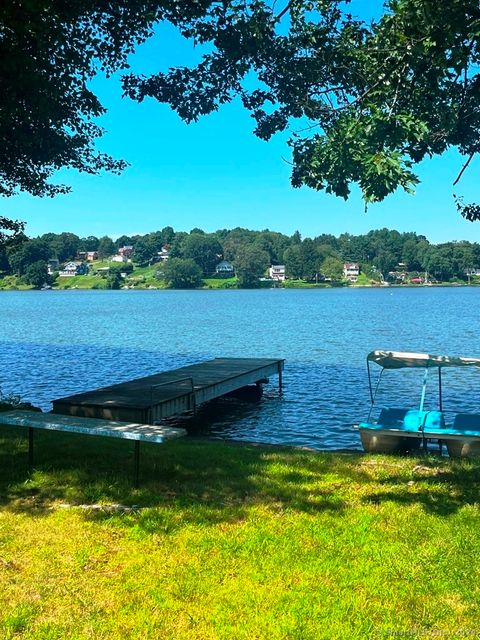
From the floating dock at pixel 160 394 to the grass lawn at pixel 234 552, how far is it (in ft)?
24.7

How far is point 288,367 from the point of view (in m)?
35.7

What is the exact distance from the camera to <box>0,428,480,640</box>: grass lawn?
4.82 metres

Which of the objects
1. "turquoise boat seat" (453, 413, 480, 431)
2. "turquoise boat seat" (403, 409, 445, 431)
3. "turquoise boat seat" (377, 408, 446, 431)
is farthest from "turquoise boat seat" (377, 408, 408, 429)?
"turquoise boat seat" (453, 413, 480, 431)

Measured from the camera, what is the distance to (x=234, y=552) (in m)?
6.16

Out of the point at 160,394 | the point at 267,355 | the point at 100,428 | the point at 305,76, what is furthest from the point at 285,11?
the point at 267,355

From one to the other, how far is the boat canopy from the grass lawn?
5169 mm

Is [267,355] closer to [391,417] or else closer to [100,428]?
[391,417]

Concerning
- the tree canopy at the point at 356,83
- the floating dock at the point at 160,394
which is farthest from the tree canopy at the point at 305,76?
the floating dock at the point at 160,394

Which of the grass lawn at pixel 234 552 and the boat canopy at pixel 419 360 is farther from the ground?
the boat canopy at pixel 419 360

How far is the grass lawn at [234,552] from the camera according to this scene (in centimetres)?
482

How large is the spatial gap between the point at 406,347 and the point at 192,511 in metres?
41.5

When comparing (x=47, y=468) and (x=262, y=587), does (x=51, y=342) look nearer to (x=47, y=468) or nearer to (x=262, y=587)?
(x=47, y=468)

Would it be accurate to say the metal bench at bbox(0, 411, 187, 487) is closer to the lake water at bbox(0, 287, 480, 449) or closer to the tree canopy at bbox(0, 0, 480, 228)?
→ the tree canopy at bbox(0, 0, 480, 228)

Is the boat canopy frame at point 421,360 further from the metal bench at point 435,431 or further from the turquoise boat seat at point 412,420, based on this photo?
the metal bench at point 435,431
